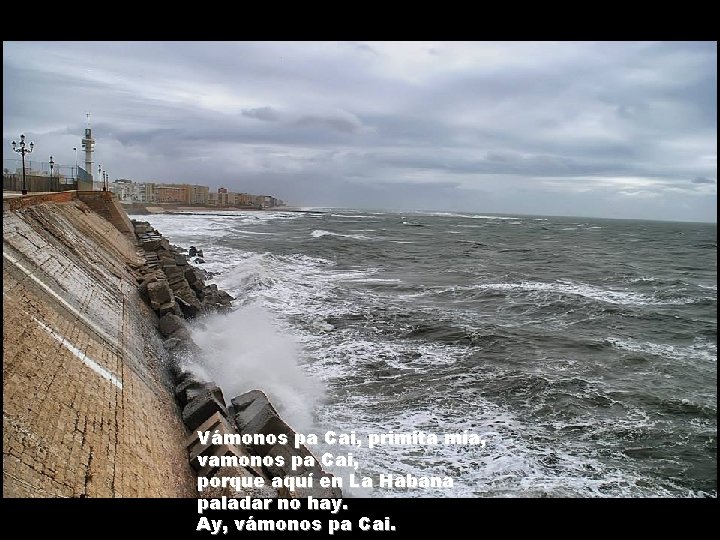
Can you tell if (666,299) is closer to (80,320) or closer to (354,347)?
(354,347)

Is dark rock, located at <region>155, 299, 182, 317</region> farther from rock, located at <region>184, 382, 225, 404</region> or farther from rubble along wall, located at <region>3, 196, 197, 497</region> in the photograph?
rock, located at <region>184, 382, 225, 404</region>

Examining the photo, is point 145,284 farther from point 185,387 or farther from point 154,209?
point 154,209

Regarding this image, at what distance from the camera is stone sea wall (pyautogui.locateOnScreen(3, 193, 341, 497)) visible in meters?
4.55

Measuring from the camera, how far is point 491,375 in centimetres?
1094

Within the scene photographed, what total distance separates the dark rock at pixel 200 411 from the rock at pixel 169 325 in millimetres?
3841

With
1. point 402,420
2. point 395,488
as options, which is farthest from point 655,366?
point 395,488

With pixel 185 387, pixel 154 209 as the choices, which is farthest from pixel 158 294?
pixel 154 209

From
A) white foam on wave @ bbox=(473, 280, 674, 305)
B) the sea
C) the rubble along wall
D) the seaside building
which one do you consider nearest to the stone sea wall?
the rubble along wall

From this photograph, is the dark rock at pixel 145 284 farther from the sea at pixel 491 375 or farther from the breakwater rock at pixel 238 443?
the breakwater rock at pixel 238 443

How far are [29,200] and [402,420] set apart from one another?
399 inches

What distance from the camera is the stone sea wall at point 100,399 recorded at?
14.9 feet

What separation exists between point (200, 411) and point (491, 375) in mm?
6641

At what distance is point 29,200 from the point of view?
11664 millimetres
